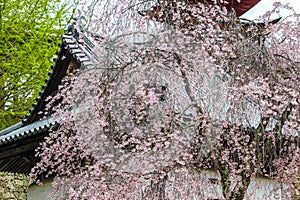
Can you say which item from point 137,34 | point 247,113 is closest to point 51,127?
point 137,34

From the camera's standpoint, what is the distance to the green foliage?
10.6 metres

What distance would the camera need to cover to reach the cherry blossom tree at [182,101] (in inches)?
166

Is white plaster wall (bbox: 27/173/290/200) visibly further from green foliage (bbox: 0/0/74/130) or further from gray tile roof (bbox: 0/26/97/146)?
green foliage (bbox: 0/0/74/130)

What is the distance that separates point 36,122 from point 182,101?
354 centimetres

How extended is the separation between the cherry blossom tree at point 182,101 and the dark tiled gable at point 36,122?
1436mm

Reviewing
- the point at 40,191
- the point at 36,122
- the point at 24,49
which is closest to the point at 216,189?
the point at 40,191

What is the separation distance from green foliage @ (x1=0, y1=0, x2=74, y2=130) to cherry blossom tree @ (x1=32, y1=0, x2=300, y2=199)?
608cm

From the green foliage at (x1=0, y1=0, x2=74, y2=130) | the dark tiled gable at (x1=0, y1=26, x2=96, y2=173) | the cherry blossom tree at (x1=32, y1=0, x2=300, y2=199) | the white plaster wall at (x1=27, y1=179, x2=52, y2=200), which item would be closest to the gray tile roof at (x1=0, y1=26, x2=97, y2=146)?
the dark tiled gable at (x1=0, y1=26, x2=96, y2=173)

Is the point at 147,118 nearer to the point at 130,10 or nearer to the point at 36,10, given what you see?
the point at 130,10

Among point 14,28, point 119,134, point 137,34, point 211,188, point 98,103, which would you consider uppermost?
point 14,28

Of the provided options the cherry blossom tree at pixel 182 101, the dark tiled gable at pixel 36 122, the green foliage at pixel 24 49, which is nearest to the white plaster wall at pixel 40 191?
the dark tiled gable at pixel 36 122

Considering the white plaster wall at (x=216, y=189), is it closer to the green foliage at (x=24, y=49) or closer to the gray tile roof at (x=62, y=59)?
the gray tile roof at (x=62, y=59)

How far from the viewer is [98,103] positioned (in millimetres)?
4531

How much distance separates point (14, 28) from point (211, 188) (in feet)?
23.9
